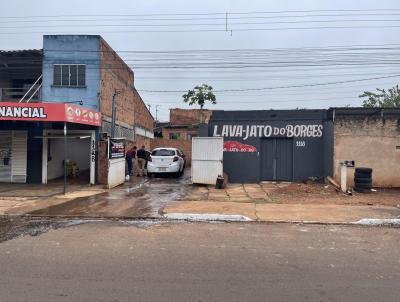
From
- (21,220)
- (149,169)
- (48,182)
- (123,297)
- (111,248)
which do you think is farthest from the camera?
(149,169)

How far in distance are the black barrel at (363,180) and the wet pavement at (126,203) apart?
6.31m

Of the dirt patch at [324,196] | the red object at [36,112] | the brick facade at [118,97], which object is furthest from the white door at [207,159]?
the red object at [36,112]

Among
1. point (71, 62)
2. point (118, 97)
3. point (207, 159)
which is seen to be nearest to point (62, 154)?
point (71, 62)

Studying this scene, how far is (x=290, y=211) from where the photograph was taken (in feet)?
39.2

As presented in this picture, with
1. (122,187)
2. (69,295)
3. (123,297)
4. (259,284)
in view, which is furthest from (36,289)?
(122,187)

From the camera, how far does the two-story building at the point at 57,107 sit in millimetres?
18250

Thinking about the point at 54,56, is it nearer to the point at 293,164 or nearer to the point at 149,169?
the point at 149,169

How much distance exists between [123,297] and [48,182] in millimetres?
15263

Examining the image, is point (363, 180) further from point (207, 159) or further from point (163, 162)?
point (163, 162)

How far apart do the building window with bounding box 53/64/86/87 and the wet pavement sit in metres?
5.65

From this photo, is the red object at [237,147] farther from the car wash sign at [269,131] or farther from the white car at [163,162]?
the white car at [163,162]

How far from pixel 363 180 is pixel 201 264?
11.1 metres

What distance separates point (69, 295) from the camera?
5.14m

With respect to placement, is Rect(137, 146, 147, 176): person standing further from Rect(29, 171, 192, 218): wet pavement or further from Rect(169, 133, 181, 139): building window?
Rect(169, 133, 181, 139): building window
